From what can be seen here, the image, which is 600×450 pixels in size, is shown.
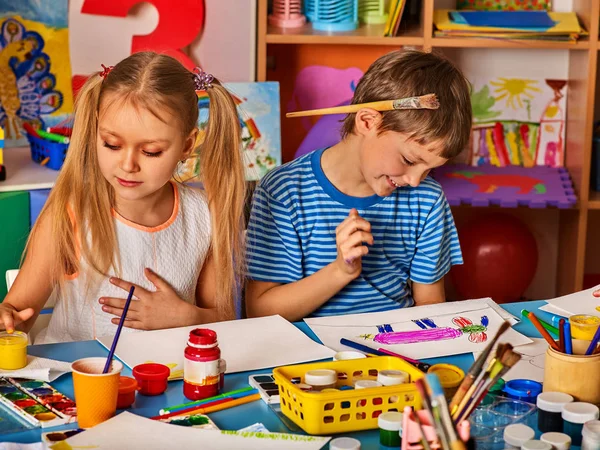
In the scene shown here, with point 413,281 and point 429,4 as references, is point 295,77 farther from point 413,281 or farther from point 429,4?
point 413,281

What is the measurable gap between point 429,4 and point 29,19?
117 centimetres

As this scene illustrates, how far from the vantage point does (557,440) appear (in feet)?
3.32

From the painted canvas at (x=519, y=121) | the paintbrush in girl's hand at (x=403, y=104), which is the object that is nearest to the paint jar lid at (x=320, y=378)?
the paintbrush in girl's hand at (x=403, y=104)

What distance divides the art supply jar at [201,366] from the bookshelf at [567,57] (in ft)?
5.08

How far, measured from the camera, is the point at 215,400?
114 centimetres

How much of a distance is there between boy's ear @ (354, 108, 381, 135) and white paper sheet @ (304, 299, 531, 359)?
0.34m

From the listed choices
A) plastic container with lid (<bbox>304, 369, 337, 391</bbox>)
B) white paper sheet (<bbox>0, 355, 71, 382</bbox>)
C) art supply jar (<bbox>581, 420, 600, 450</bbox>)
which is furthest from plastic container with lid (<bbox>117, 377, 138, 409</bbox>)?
art supply jar (<bbox>581, 420, 600, 450</bbox>)

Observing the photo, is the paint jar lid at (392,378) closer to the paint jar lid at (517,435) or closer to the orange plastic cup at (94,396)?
the paint jar lid at (517,435)

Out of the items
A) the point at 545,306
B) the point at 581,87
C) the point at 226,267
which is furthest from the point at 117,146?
the point at 581,87

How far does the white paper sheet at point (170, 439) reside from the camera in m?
1.01

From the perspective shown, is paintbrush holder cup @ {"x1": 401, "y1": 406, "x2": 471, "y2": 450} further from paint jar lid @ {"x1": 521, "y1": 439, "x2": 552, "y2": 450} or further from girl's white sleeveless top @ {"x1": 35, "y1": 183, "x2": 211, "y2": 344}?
girl's white sleeveless top @ {"x1": 35, "y1": 183, "x2": 211, "y2": 344}

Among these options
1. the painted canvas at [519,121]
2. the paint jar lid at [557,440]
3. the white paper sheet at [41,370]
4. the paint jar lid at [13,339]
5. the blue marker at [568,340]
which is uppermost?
the painted canvas at [519,121]

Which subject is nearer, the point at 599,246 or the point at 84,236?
the point at 84,236

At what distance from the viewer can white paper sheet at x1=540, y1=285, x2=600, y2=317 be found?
1.55 metres
